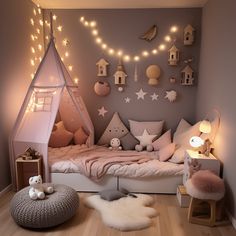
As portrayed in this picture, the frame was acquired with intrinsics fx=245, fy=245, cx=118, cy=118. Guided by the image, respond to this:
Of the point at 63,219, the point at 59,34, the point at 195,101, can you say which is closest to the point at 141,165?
the point at 63,219

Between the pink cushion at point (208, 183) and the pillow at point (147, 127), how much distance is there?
4.93ft

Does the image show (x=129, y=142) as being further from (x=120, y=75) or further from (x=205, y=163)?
(x=205, y=163)

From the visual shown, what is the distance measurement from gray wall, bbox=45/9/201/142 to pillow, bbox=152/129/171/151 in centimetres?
36

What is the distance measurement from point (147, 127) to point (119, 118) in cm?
48

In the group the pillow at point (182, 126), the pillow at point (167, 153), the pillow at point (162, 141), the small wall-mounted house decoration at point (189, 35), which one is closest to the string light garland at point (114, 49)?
the small wall-mounted house decoration at point (189, 35)

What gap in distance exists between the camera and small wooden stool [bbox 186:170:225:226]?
2.28 metres

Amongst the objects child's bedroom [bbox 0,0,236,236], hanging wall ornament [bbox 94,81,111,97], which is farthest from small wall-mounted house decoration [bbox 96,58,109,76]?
hanging wall ornament [bbox 94,81,111,97]

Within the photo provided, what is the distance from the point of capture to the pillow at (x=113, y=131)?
12.8ft

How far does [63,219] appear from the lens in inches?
89.0

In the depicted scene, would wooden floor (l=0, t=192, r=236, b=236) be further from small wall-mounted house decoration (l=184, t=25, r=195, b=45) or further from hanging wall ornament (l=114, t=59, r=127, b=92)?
small wall-mounted house decoration (l=184, t=25, r=195, b=45)

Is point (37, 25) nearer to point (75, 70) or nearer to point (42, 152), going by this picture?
point (75, 70)

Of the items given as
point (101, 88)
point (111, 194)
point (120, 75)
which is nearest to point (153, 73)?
point (120, 75)

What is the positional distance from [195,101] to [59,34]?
2.43 m

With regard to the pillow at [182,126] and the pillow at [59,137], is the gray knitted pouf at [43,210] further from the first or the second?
the pillow at [182,126]
